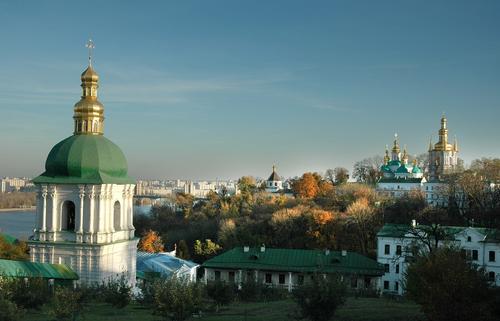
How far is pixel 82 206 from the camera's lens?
2081 centimetres

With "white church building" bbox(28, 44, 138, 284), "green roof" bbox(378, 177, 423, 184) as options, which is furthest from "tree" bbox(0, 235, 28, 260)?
"green roof" bbox(378, 177, 423, 184)

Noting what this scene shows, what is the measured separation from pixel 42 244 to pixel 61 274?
1369 mm

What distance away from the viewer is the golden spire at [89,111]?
2192 centimetres

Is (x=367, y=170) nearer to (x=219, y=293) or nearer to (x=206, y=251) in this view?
(x=206, y=251)

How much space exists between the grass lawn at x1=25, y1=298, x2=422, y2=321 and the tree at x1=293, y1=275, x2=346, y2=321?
1.45 m

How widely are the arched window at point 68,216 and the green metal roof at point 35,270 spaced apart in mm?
1367

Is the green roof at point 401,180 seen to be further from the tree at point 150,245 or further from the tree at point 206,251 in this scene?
the tree at point 206,251

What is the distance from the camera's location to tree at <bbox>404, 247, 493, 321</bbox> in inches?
465

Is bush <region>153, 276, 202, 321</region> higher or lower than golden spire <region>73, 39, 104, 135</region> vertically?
lower

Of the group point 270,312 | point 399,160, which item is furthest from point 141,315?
point 399,160

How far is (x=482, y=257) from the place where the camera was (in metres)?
32.4

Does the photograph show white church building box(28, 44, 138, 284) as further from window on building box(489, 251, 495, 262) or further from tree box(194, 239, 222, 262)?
window on building box(489, 251, 495, 262)

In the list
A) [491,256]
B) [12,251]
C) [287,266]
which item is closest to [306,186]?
[491,256]

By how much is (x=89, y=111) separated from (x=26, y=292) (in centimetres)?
726
